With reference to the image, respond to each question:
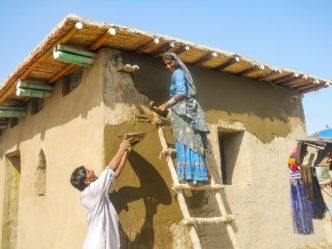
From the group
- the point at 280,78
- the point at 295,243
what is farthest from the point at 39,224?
the point at 280,78

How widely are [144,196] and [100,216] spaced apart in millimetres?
886

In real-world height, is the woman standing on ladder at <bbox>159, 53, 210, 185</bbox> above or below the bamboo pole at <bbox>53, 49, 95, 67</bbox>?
below

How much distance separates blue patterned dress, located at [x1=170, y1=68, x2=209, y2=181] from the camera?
3.79 metres

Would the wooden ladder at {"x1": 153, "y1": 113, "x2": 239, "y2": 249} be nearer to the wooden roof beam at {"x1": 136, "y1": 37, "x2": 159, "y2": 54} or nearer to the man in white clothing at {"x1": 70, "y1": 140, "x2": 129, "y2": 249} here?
the man in white clothing at {"x1": 70, "y1": 140, "x2": 129, "y2": 249}

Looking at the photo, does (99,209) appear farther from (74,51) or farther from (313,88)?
(313,88)

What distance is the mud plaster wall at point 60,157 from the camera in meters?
4.23

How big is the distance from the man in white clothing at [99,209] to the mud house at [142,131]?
469mm

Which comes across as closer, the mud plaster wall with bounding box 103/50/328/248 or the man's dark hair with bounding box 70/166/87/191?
the man's dark hair with bounding box 70/166/87/191

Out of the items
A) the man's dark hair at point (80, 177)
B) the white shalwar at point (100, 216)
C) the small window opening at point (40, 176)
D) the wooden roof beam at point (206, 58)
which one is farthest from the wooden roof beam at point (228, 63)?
the small window opening at point (40, 176)

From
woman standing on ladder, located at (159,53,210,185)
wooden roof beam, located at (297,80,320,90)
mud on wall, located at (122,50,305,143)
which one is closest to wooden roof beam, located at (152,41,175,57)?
mud on wall, located at (122,50,305,143)

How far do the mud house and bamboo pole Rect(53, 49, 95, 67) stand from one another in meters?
0.01

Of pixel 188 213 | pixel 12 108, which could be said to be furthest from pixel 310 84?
pixel 12 108

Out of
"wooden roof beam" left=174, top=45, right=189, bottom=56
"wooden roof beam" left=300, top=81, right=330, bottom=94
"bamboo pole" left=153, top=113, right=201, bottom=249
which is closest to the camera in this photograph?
"bamboo pole" left=153, top=113, right=201, bottom=249

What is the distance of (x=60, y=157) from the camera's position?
16.1 feet
